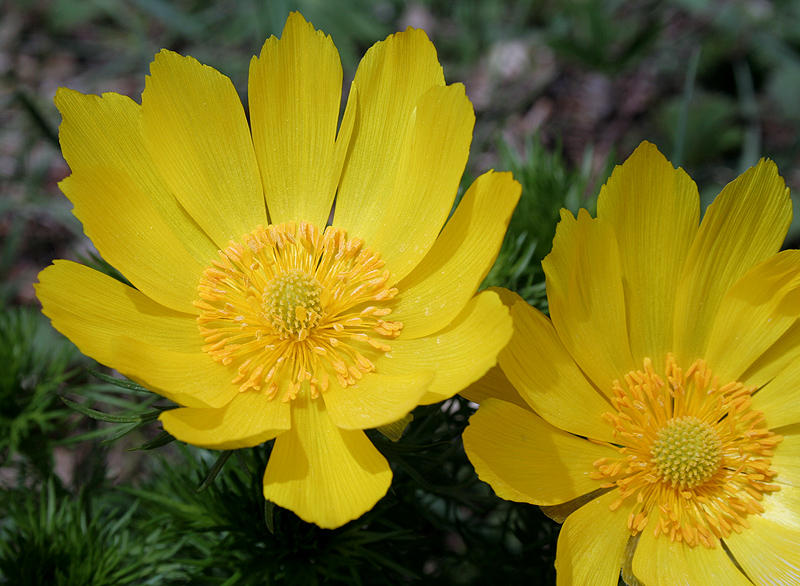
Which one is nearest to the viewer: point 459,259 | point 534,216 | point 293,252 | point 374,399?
point 374,399

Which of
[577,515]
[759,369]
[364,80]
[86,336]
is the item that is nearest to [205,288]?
[86,336]

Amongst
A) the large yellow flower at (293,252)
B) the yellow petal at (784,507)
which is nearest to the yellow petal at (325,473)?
the large yellow flower at (293,252)

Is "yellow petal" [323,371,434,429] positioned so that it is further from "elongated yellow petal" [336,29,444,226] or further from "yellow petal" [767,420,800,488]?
"yellow petal" [767,420,800,488]

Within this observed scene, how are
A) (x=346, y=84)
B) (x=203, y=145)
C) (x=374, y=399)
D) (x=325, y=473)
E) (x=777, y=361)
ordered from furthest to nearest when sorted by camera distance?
(x=346, y=84) < (x=203, y=145) < (x=777, y=361) < (x=374, y=399) < (x=325, y=473)

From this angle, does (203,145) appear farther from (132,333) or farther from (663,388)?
(663,388)

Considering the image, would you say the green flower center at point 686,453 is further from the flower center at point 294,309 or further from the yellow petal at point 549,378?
the flower center at point 294,309

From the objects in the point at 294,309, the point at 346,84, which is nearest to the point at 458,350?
the point at 294,309

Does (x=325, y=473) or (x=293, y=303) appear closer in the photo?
(x=325, y=473)
